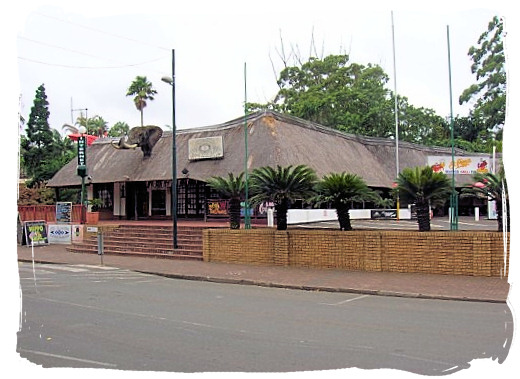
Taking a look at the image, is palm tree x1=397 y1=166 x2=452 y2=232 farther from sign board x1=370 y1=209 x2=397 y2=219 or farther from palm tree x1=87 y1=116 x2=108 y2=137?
palm tree x1=87 y1=116 x2=108 y2=137

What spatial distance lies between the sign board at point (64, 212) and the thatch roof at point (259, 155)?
4.61m

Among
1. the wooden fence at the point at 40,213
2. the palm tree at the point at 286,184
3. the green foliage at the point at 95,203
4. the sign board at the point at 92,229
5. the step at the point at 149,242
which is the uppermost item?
the palm tree at the point at 286,184

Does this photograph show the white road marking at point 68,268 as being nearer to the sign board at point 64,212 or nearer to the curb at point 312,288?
the curb at point 312,288

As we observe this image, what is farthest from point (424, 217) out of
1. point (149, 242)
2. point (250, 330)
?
point (149, 242)

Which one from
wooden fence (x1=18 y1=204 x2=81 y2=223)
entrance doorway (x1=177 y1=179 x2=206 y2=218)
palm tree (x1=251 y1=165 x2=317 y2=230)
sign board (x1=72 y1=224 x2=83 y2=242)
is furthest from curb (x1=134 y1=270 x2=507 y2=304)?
entrance doorway (x1=177 y1=179 x2=206 y2=218)

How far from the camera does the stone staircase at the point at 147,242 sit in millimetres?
19562

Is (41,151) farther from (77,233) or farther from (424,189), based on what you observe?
(424,189)

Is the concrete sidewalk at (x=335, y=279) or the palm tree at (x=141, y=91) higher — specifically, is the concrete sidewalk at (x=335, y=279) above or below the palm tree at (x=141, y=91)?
below

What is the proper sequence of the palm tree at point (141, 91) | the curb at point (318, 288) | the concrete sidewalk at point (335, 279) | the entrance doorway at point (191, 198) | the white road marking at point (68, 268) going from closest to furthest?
the curb at point (318, 288), the concrete sidewalk at point (335, 279), the white road marking at point (68, 268), the entrance doorway at point (191, 198), the palm tree at point (141, 91)

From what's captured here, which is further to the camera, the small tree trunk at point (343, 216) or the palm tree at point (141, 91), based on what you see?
the palm tree at point (141, 91)

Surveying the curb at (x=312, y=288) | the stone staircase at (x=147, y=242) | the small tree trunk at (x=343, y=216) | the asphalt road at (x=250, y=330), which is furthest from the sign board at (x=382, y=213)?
the asphalt road at (x=250, y=330)

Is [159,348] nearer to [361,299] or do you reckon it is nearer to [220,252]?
[361,299]

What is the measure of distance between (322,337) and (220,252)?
37.1 ft

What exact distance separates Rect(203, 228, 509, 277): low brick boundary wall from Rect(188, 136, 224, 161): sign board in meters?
9.98
